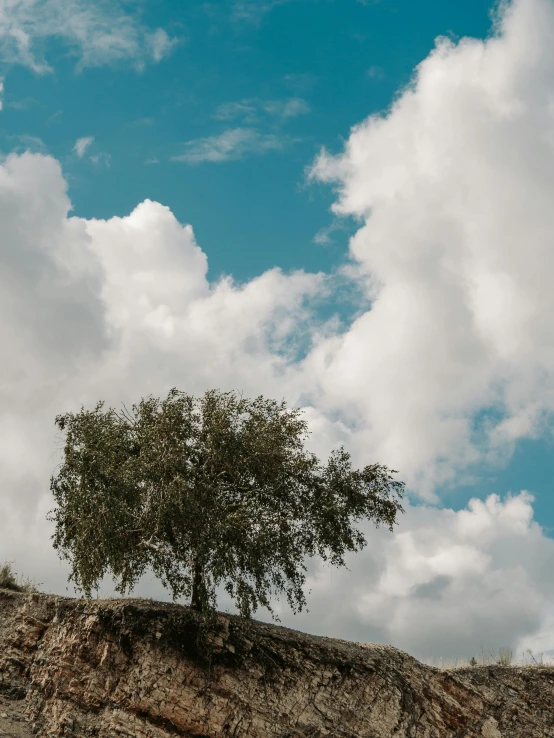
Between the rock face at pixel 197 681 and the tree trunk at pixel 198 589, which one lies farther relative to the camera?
the tree trunk at pixel 198 589

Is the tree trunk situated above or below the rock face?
above

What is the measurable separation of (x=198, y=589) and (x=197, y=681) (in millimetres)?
3340

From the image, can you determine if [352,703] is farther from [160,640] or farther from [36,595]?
[36,595]

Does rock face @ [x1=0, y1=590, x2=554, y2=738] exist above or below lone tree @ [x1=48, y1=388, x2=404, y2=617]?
below

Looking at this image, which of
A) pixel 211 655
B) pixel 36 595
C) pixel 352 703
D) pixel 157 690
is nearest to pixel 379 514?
pixel 352 703

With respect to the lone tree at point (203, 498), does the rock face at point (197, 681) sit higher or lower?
lower

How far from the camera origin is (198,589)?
89.0 ft

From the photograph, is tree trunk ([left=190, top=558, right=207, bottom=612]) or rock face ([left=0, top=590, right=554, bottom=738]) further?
tree trunk ([left=190, top=558, right=207, bottom=612])

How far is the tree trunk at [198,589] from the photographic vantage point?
87.4ft

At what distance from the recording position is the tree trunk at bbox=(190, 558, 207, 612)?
26.6 meters

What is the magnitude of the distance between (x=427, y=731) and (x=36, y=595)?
17519 millimetres

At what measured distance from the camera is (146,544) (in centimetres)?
2712

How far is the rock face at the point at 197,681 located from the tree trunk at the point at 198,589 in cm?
53

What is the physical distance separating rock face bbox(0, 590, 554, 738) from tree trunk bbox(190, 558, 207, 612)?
526 millimetres
